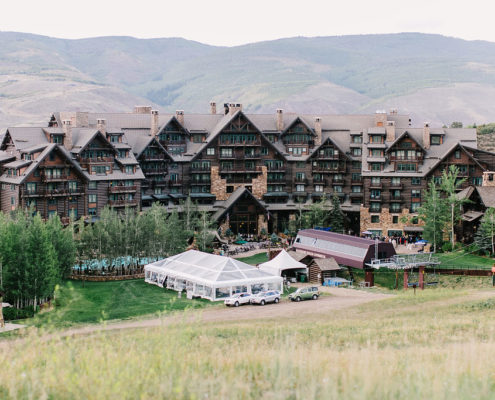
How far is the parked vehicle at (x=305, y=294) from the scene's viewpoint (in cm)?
5194

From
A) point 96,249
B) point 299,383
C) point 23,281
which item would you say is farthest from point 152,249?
point 299,383

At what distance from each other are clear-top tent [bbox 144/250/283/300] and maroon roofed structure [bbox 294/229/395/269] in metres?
10.2

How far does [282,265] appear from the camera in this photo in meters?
60.8

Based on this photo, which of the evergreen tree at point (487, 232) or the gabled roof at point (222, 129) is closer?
the evergreen tree at point (487, 232)

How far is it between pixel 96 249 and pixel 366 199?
36198 mm

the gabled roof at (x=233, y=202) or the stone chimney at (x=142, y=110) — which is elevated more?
the stone chimney at (x=142, y=110)

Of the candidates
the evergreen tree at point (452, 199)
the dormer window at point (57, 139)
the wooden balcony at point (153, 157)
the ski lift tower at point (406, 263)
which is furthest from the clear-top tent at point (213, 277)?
the wooden balcony at point (153, 157)

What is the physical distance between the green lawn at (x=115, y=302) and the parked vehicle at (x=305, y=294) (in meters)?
6.42

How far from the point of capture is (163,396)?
42.6 ft

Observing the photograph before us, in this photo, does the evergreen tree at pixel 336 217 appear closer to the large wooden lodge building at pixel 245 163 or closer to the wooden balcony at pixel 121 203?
the large wooden lodge building at pixel 245 163

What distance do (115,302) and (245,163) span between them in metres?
41.5

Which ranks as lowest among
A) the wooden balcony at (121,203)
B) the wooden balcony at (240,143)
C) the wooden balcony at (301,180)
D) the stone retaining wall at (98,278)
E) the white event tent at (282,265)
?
the stone retaining wall at (98,278)

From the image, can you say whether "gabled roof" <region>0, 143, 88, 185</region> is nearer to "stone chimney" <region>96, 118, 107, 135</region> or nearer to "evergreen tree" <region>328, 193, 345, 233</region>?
"stone chimney" <region>96, 118, 107, 135</region>

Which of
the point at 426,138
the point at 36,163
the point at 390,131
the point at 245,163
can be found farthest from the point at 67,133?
the point at 426,138
